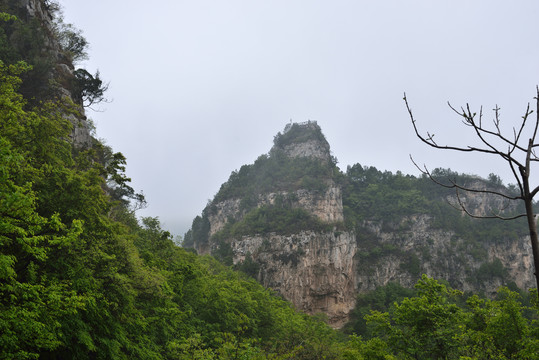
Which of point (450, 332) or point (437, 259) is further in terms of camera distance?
point (437, 259)

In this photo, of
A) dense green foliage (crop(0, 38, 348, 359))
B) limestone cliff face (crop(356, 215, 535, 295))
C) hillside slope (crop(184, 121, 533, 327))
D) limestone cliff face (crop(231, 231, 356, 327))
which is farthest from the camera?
limestone cliff face (crop(356, 215, 535, 295))

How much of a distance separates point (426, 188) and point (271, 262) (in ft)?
151

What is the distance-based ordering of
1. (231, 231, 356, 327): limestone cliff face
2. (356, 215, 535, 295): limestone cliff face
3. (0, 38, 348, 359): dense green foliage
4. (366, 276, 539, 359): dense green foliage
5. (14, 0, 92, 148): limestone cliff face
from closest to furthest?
(0, 38, 348, 359): dense green foliage → (366, 276, 539, 359): dense green foliage → (14, 0, 92, 148): limestone cliff face → (231, 231, 356, 327): limestone cliff face → (356, 215, 535, 295): limestone cliff face

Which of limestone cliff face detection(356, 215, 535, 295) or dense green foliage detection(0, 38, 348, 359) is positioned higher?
limestone cliff face detection(356, 215, 535, 295)

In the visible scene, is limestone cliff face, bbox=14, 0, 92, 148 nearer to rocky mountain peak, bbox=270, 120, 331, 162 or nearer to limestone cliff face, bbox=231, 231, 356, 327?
limestone cliff face, bbox=231, 231, 356, 327

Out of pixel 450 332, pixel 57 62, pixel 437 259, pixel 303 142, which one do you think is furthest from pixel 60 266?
pixel 303 142

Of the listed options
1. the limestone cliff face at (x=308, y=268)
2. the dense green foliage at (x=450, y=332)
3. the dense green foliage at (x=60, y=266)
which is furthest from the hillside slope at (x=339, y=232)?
the dense green foliage at (x=60, y=266)

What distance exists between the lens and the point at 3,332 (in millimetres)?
5512

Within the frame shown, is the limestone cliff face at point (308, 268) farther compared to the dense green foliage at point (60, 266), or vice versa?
the limestone cliff face at point (308, 268)

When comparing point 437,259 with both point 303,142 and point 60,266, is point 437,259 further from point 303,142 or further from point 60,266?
point 60,266

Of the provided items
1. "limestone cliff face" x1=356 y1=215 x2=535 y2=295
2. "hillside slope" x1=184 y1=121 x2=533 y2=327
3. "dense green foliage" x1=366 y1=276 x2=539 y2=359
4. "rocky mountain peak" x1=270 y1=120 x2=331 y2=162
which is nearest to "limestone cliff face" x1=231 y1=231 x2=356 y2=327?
"hillside slope" x1=184 y1=121 x2=533 y2=327

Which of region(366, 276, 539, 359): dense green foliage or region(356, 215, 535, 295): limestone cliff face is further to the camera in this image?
region(356, 215, 535, 295): limestone cliff face

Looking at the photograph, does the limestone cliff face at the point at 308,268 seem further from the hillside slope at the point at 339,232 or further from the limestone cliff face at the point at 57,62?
the limestone cliff face at the point at 57,62

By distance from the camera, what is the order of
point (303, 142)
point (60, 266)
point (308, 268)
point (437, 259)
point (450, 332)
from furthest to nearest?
point (303, 142)
point (437, 259)
point (308, 268)
point (450, 332)
point (60, 266)
